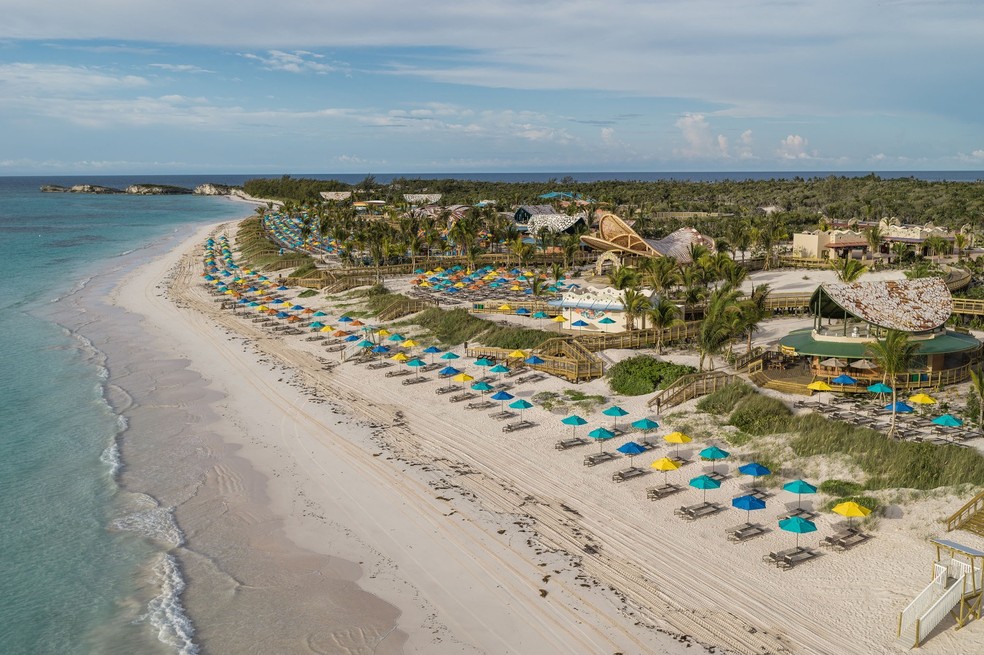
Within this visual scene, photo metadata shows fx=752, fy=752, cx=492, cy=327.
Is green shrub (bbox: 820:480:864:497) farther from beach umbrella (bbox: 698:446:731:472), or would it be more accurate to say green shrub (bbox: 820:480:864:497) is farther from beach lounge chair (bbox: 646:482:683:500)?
beach lounge chair (bbox: 646:482:683:500)

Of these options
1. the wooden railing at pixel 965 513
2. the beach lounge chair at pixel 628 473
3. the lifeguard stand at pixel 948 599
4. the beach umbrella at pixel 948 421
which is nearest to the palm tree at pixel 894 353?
the beach umbrella at pixel 948 421

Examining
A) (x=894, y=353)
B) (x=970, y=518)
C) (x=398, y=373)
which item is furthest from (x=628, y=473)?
(x=398, y=373)

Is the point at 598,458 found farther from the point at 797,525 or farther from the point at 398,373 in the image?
the point at 398,373

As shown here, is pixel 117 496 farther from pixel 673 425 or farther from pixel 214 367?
pixel 673 425

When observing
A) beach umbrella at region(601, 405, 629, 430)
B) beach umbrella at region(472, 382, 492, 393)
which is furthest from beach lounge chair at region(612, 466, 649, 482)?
beach umbrella at region(472, 382, 492, 393)

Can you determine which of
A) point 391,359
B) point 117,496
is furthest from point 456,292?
point 117,496

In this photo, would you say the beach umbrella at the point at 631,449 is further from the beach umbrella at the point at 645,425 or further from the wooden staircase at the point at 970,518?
the wooden staircase at the point at 970,518
